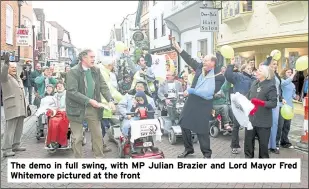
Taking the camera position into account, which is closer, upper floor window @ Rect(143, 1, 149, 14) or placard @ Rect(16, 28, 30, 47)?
placard @ Rect(16, 28, 30, 47)

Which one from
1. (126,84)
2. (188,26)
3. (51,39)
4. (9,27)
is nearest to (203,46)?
(188,26)

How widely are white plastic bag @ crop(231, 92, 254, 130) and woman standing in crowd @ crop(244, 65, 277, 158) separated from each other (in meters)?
0.08

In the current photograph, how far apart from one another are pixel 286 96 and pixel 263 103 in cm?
97

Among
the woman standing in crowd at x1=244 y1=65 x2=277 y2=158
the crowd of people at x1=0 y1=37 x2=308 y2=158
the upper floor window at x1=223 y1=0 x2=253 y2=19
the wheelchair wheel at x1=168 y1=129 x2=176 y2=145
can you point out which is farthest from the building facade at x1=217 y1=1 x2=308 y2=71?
the wheelchair wheel at x1=168 y1=129 x2=176 y2=145

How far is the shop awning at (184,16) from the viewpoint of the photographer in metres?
3.72

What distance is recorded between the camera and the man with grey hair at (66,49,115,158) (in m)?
3.44

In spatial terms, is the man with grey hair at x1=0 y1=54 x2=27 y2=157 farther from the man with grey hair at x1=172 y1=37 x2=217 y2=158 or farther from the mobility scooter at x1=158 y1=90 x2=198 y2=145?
the man with grey hair at x1=172 y1=37 x2=217 y2=158

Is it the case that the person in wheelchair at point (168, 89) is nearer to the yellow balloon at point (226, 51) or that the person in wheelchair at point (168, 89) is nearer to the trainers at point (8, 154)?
the yellow balloon at point (226, 51)

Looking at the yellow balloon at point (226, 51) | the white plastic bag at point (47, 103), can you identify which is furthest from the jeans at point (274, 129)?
the white plastic bag at point (47, 103)

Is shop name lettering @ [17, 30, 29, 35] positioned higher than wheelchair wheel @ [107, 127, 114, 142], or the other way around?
shop name lettering @ [17, 30, 29, 35]

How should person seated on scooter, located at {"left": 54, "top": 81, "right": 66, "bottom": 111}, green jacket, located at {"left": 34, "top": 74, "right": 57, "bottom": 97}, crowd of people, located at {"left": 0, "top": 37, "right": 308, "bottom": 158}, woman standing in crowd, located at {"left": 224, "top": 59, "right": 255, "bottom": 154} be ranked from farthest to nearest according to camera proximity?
green jacket, located at {"left": 34, "top": 74, "right": 57, "bottom": 97} < person seated on scooter, located at {"left": 54, "top": 81, "right": 66, "bottom": 111} < woman standing in crowd, located at {"left": 224, "top": 59, "right": 255, "bottom": 154} < crowd of people, located at {"left": 0, "top": 37, "right": 308, "bottom": 158}

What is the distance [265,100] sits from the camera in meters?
3.62

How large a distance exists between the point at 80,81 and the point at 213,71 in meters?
1.47

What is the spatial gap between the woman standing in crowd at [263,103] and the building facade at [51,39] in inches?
92.6
